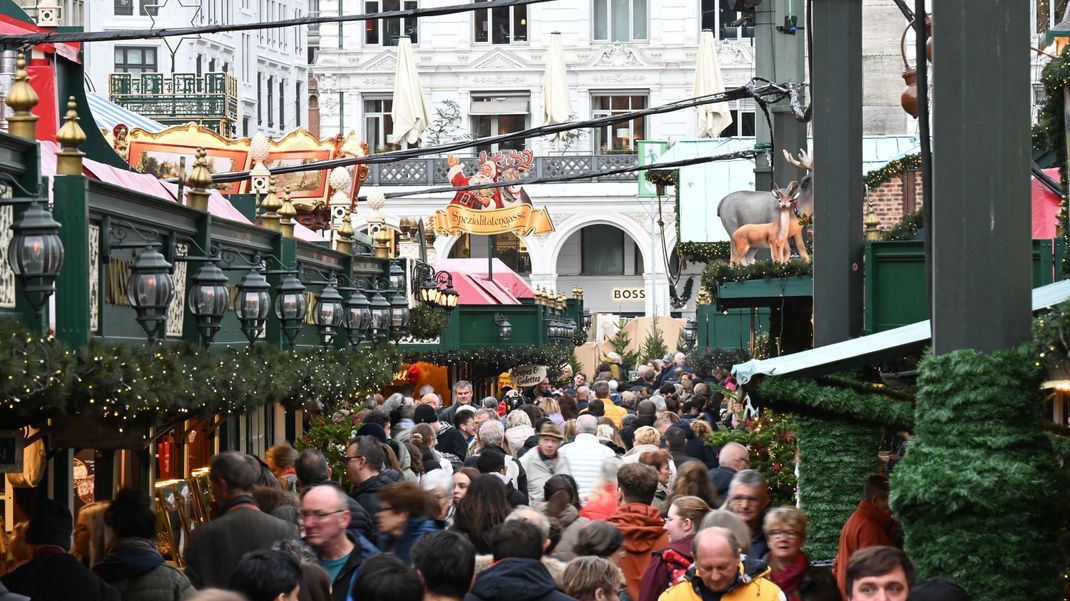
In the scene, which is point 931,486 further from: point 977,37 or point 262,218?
point 262,218

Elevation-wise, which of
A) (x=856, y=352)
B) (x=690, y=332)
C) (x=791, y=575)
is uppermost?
(x=856, y=352)

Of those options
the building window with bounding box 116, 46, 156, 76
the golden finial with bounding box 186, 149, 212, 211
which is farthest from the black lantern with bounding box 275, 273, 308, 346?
the building window with bounding box 116, 46, 156, 76

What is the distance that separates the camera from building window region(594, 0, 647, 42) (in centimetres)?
6431

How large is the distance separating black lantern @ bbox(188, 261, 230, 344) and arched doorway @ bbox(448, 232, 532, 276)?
53.6 metres

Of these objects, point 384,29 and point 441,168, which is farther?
point 384,29

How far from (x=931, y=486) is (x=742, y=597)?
91 cm

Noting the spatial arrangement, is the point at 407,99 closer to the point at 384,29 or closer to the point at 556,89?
the point at 556,89

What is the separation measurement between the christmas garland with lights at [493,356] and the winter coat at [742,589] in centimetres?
2358

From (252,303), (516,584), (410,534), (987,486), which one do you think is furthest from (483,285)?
(516,584)

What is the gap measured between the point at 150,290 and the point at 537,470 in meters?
4.91

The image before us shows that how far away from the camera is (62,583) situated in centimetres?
810

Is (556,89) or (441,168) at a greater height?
(556,89)

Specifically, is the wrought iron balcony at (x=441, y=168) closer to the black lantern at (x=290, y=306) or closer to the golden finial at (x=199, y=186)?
the black lantern at (x=290, y=306)

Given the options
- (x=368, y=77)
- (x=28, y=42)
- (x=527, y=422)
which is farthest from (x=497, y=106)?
(x=28, y=42)
